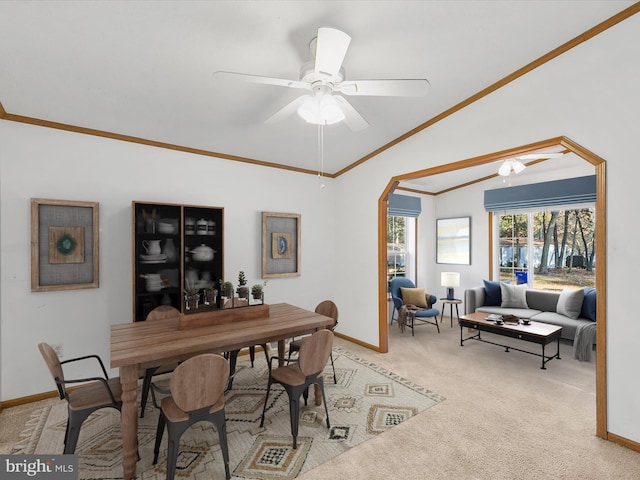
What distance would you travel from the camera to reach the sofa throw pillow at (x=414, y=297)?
17.4 feet

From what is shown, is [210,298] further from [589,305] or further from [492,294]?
[589,305]

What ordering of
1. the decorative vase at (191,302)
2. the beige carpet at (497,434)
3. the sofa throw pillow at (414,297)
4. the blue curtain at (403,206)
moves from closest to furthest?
the beige carpet at (497,434), the decorative vase at (191,302), the sofa throw pillow at (414,297), the blue curtain at (403,206)

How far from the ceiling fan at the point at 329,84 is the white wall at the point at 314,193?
4.87 feet

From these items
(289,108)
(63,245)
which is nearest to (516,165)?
(289,108)

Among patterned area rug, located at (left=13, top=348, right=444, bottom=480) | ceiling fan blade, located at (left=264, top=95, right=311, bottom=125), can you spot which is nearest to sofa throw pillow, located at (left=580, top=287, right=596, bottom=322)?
patterned area rug, located at (left=13, top=348, right=444, bottom=480)

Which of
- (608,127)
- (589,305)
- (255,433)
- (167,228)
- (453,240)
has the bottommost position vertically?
(255,433)

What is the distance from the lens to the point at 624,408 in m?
2.22

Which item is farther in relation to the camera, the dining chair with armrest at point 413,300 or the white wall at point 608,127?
the dining chair with armrest at point 413,300

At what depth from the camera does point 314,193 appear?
15.9ft

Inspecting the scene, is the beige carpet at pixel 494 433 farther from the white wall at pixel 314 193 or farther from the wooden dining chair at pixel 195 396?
the wooden dining chair at pixel 195 396

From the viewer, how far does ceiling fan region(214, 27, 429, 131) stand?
63.6 inches

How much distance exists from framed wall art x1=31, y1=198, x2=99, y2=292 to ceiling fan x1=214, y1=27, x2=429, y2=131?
2.29m

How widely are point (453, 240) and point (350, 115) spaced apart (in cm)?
485

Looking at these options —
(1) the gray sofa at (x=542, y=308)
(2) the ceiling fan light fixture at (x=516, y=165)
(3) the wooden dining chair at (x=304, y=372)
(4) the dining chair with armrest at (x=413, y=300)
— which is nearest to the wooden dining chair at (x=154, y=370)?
(3) the wooden dining chair at (x=304, y=372)
